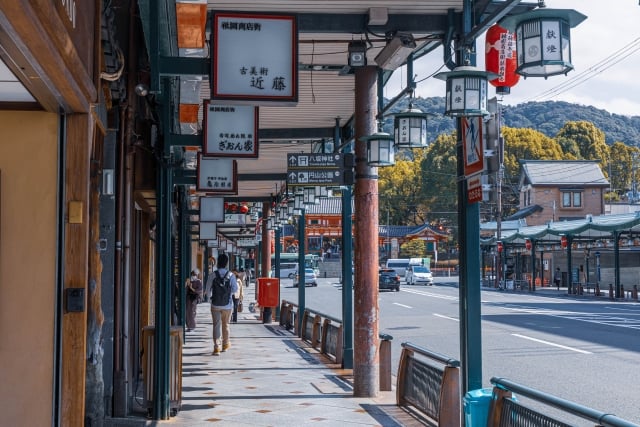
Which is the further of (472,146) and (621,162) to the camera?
(621,162)

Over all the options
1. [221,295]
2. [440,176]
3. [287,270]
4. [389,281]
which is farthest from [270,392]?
[287,270]

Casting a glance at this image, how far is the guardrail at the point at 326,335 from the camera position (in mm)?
12602

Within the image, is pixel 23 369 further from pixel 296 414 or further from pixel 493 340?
pixel 493 340

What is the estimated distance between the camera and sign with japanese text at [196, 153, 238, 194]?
1420 centimetres

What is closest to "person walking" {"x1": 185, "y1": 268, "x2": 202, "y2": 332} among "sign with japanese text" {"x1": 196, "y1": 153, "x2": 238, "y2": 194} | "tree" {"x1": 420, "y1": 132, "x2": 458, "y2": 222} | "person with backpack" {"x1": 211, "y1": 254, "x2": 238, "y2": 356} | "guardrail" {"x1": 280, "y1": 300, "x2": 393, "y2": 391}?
"guardrail" {"x1": 280, "y1": 300, "x2": 393, "y2": 391}

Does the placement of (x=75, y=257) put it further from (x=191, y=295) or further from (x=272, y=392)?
(x=191, y=295)

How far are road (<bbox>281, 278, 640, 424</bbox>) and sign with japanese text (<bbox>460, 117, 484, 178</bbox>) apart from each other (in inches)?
195

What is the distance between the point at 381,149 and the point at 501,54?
11.6 ft

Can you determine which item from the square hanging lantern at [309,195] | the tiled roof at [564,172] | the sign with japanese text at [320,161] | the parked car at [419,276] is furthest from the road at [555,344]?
the tiled roof at [564,172]

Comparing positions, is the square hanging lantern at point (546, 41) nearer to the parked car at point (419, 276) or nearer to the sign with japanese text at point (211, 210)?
the sign with japanese text at point (211, 210)

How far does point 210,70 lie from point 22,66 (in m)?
2.79

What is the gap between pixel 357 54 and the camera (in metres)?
11.2

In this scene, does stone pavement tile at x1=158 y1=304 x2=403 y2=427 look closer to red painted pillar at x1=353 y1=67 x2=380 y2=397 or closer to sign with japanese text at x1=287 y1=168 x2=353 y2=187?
red painted pillar at x1=353 y1=67 x2=380 y2=397

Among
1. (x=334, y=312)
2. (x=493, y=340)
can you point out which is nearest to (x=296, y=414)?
(x=493, y=340)
